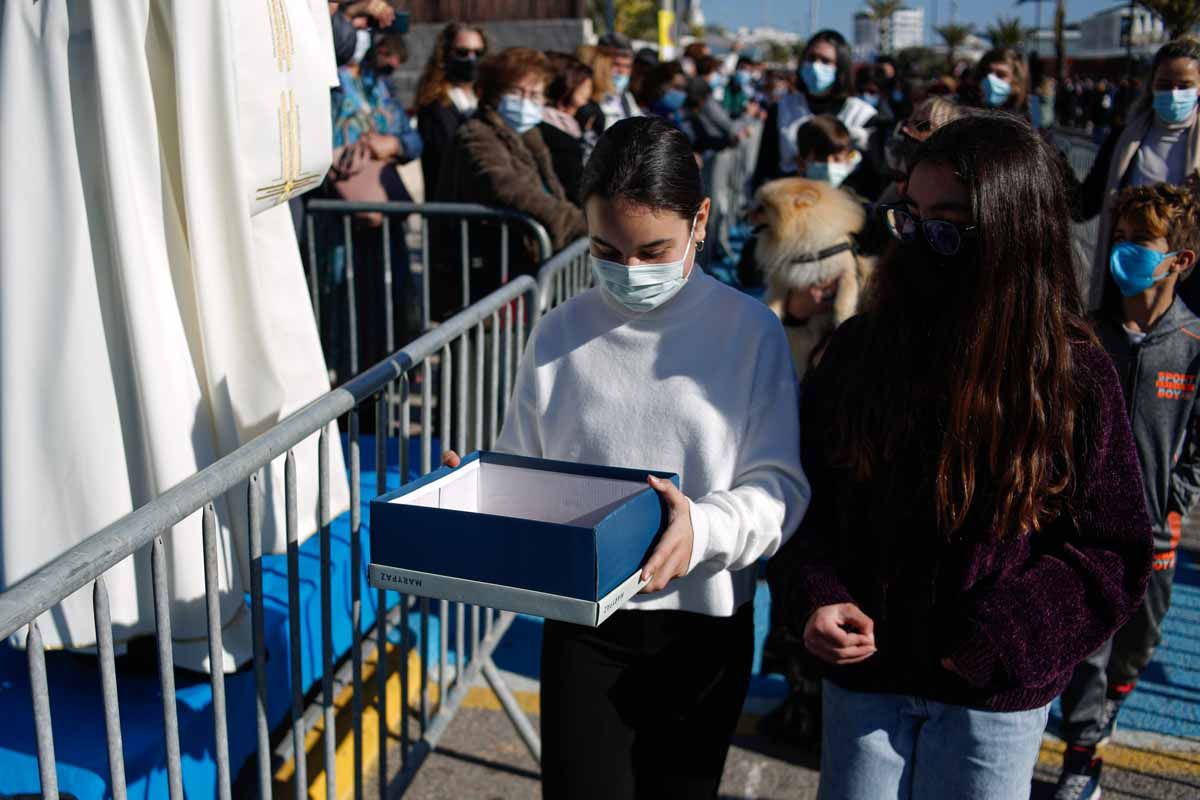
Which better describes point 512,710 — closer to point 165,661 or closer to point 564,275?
point 564,275

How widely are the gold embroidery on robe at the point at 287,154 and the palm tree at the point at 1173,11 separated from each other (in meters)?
26.0

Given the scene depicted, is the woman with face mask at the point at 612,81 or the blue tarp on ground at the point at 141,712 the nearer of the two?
the blue tarp on ground at the point at 141,712

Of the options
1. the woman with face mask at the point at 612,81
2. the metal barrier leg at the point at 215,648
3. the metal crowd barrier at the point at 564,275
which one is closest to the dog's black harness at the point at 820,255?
the metal crowd barrier at the point at 564,275

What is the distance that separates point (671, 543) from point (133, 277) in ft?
3.84

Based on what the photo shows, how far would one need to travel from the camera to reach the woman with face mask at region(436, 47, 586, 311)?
5027 mm

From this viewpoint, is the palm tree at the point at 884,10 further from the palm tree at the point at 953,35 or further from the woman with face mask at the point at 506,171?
the woman with face mask at the point at 506,171

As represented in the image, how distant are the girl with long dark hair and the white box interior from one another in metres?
0.45

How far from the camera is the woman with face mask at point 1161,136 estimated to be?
4613mm

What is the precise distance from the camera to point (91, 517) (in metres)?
2.18

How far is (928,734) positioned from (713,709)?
411 mm

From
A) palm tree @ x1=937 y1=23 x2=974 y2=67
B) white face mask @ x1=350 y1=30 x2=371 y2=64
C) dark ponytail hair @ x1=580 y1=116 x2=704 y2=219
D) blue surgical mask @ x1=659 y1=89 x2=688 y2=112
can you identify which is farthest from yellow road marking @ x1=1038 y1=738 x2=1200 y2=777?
palm tree @ x1=937 y1=23 x2=974 y2=67

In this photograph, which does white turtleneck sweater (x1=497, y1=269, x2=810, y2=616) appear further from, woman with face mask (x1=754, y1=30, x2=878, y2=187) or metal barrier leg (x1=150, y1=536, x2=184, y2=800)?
woman with face mask (x1=754, y1=30, x2=878, y2=187)

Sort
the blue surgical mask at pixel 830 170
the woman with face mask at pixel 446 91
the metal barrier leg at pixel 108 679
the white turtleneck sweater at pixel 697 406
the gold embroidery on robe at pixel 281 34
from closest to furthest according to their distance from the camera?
the metal barrier leg at pixel 108 679 < the white turtleneck sweater at pixel 697 406 < the gold embroidery on robe at pixel 281 34 < the blue surgical mask at pixel 830 170 < the woman with face mask at pixel 446 91

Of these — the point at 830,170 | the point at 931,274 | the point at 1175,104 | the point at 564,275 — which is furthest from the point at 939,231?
the point at 830,170
